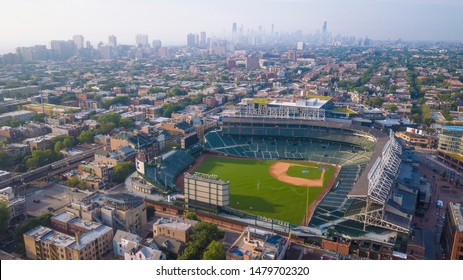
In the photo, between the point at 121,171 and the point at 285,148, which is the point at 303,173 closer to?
the point at 285,148

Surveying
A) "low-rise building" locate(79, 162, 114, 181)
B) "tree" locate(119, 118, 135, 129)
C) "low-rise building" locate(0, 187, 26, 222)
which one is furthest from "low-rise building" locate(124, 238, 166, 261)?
"tree" locate(119, 118, 135, 129)

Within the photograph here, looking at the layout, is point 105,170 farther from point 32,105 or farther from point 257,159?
point 32,105

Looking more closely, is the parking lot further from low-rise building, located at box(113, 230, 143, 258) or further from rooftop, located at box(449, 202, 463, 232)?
rooftop, located at box(449, 202, 463, 232)

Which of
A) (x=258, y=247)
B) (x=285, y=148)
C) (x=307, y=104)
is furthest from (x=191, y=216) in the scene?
(x=307, y=104)

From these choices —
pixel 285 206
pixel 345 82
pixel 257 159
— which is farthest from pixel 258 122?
pixel 345 82

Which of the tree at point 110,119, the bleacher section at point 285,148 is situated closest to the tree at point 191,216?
the bleacher section at point 285,148

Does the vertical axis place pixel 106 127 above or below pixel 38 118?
above

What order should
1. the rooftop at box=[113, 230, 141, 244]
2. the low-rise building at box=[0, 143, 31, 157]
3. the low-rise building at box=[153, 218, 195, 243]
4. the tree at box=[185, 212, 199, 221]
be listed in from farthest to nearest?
the low-rise building at box=[0, 143, 31, 157] → the tree at box=[185, 212, 199, 221] → the low-rise building at box=[153, 218, 195, 243] → the rooftop at box=[113, 230, 141, 244]
